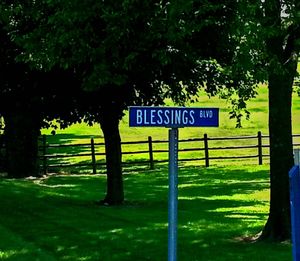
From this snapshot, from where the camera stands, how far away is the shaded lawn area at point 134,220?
10.5 metres

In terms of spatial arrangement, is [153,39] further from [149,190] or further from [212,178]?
[212,178]

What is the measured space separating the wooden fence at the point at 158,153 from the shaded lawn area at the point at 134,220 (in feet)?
15.3

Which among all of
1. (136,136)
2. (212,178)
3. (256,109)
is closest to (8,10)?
(212,178)

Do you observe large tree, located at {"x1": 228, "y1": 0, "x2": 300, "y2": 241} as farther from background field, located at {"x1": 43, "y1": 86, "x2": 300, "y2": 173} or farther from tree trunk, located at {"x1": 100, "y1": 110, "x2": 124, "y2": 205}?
background field, located at {"x1": 43, "y1": 86, "x2": 300, "y2": 173}

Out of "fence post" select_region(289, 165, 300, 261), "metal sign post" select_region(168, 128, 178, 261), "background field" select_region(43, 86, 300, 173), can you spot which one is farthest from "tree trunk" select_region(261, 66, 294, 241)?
"background field" select_region(43, 86, 300, 173)

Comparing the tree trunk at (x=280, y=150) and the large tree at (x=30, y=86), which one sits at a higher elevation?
the large tree at (x=30, y=86)

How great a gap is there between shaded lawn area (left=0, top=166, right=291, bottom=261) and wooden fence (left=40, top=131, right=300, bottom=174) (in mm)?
4650

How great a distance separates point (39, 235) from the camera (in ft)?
39.4

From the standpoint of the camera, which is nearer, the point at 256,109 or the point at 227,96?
the point at 227,96

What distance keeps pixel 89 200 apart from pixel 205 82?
4.45m

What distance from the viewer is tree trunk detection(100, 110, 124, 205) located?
17.4 meters

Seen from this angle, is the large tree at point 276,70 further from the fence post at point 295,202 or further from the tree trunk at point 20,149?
the tree trunk at point 20,149

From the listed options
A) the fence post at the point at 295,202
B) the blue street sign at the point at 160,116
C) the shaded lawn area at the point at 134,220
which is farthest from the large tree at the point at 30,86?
the fence post at the point at 295,202

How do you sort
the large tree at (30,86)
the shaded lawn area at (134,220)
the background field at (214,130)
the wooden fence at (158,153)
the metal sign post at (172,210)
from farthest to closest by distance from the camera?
the background field at (214,130) < the wooden fence at (158,153) < the large tree at (30,86) < the shaded lawn area at (134,220) < the metal sign post at (172,210)
